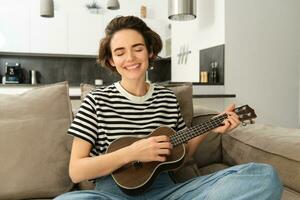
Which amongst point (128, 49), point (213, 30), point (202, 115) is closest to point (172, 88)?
A: point (202, 115)

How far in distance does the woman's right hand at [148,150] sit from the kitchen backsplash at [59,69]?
3.69 meters

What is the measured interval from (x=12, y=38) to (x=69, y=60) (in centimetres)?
87

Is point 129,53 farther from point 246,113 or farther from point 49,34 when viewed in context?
point 49,34

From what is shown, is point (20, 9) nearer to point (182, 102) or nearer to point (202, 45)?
point (202, 45)

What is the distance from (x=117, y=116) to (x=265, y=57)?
194 centimetres

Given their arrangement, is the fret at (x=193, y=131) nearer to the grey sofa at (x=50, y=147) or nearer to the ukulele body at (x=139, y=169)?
the ukulele body at (x=139, y=169)

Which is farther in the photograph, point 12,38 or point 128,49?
point 12,38

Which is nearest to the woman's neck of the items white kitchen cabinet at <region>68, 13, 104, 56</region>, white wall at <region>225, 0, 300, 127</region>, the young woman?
the young woman

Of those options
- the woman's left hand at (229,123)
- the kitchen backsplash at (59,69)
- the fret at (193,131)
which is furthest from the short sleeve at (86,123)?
the kitchen backsplash at (59,69)

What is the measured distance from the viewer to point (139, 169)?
1.12m

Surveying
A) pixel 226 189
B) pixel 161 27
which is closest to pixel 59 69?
pixel 161 27

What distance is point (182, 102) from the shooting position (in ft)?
4.87

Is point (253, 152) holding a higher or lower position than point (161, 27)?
lower

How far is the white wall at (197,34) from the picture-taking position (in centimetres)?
279
